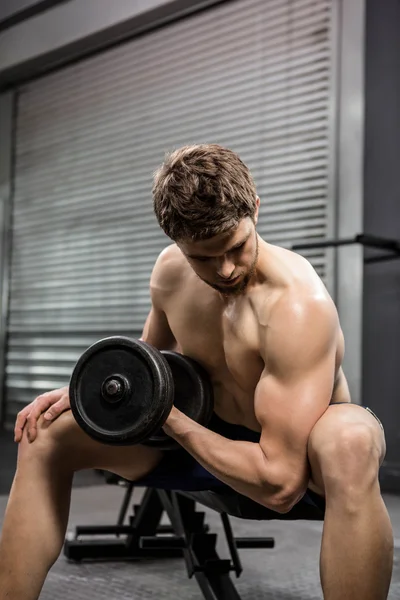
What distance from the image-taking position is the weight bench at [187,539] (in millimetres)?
1604

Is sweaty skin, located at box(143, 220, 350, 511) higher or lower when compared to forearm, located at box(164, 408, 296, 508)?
higher

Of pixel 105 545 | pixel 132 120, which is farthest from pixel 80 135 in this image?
pixel 105 545

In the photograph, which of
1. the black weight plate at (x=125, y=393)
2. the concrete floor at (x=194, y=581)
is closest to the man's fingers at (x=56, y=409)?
the black weight plate at (x=125, y=393)

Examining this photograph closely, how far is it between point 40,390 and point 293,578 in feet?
12.5

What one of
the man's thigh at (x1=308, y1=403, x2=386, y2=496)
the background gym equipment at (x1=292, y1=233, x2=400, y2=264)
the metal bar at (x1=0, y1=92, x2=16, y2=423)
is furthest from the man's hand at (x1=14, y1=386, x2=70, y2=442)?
the metal bar at (x1=0, y1=92, x2=16, y2=423)

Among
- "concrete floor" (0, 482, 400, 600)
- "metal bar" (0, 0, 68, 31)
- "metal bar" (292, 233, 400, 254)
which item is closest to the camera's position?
"concrete floor" (0, 482, 400, 600)

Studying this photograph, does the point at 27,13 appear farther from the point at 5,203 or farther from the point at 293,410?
the point at 293,410

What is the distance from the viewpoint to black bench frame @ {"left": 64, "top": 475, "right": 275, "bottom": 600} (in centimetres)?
189

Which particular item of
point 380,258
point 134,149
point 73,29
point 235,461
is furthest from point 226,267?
point 73,29

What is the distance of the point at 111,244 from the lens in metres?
5.14

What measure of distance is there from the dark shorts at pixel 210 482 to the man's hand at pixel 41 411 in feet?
0.86

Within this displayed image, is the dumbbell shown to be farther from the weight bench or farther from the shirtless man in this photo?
the weight bench

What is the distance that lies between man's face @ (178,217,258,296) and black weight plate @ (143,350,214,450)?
8.7 inches

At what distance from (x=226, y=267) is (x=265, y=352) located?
0.59 ft
